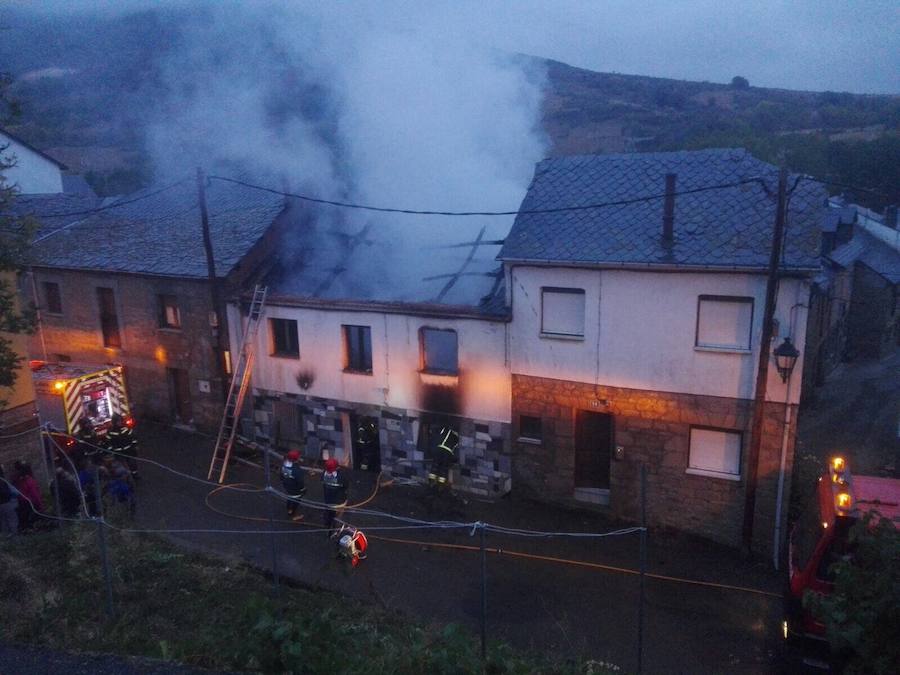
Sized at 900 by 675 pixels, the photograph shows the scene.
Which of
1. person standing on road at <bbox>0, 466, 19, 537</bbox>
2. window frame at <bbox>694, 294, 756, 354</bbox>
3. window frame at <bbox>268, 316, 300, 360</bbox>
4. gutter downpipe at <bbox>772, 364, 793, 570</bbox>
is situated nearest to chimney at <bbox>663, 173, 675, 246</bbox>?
window frame at <bbox>694, 294, 756, 354</bbox>

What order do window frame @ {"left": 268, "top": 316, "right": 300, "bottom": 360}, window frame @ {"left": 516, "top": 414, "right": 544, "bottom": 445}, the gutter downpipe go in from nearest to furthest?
the gutter downpipe
window frame @ {"left": 516, "top": 414, "right": 544, "bottom": 445}
window frame @ {"left": 268, "top": 316, "right": 300, "bottom": 360}

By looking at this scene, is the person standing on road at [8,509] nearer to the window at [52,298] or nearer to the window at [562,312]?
the window at [562,312]

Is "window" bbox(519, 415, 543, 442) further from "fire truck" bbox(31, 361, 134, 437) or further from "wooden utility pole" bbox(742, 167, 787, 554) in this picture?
"fire truck" bbox(31, 361, 134, 437)

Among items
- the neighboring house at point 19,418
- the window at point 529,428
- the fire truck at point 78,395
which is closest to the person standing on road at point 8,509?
the neighboring house at point 19,418

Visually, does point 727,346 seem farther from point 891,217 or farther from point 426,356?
point 891,217

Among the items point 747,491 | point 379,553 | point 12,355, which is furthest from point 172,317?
point 747,491

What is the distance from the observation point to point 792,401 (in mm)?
11336

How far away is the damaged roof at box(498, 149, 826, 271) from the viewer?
11.5m

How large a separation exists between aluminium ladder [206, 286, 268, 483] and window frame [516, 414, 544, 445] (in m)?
7.03

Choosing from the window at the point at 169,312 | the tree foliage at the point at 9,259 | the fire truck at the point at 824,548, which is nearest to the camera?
the fire truck at the point at 824,548

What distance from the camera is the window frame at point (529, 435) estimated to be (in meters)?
13.8

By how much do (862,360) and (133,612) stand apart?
28.0m

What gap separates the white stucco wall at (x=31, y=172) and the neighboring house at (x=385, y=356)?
67.6ft

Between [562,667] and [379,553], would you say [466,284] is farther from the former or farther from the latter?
[562,667]
